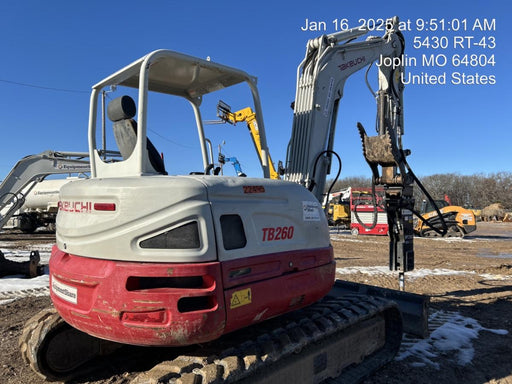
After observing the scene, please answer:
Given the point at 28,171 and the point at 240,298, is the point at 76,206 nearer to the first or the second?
the point at 240,298

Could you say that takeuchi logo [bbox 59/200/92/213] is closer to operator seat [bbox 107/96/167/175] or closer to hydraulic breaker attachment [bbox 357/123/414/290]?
operator seat [bbox 107/96/167/175]

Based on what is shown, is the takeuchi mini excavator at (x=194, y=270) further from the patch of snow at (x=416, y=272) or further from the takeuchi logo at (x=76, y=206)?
the patch of snow at (x=416, y=272)

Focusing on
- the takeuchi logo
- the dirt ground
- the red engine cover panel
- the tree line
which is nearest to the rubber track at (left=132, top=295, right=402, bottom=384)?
the red engine cover panel

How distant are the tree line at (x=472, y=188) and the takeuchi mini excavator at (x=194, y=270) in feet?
185

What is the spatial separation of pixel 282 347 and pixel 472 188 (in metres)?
73.5

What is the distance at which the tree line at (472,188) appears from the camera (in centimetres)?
6103

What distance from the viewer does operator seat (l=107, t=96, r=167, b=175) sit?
3.02 m

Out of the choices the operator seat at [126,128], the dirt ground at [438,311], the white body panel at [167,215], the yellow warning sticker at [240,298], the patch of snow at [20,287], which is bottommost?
the dirt ground at [438,311]

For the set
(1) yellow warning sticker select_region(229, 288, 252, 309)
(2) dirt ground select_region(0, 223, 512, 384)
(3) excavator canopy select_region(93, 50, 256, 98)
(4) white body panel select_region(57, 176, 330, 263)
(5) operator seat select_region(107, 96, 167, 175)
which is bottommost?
(2) dirt ground select_region(0, 223, 512, 384)

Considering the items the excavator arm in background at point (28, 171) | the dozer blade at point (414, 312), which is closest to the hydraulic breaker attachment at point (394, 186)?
the dozer blade at point (414, 312)

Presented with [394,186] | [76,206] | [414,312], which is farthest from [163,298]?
[394,186]

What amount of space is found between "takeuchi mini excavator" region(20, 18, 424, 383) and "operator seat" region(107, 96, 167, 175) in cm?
1

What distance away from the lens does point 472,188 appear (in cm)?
6625

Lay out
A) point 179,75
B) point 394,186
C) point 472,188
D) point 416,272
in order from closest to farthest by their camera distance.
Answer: point 179,75 < point 394,186 < point 416,272 < point 472,188
